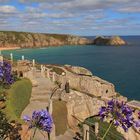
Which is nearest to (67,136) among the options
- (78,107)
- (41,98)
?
(78,107)

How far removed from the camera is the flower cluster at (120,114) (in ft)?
16.2

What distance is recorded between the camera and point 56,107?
24031mm

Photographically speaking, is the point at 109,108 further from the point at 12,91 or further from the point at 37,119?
the point at 12,91

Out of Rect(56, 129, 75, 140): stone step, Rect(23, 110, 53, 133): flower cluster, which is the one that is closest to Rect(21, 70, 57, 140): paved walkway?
Rect(56, 129, 75, 140): stone step

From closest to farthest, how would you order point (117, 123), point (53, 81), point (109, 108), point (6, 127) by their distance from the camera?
point (117, 123), point (109, 108), point (6, 127), point (53, 81)

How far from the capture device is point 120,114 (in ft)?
16.4

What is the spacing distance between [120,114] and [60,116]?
60.9ft

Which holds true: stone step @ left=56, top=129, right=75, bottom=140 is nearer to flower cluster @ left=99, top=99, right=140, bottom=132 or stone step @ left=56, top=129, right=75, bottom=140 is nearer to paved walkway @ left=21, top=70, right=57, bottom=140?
paved walkway @ left=21, top=70, right=57, bottom=140

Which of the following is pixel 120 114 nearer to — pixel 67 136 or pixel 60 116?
pixel 67 136

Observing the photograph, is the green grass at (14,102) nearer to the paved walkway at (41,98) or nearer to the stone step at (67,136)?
the paved walkway at (41,98)

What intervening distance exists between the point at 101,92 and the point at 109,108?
1755 inches

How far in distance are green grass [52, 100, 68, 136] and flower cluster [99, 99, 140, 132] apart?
54.5ft

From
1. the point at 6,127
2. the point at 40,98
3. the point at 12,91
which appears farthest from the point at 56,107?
the point at 6,127

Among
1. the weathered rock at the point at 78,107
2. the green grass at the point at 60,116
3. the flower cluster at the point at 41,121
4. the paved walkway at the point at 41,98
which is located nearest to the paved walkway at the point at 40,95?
the paved walkway at the point at 41,98
